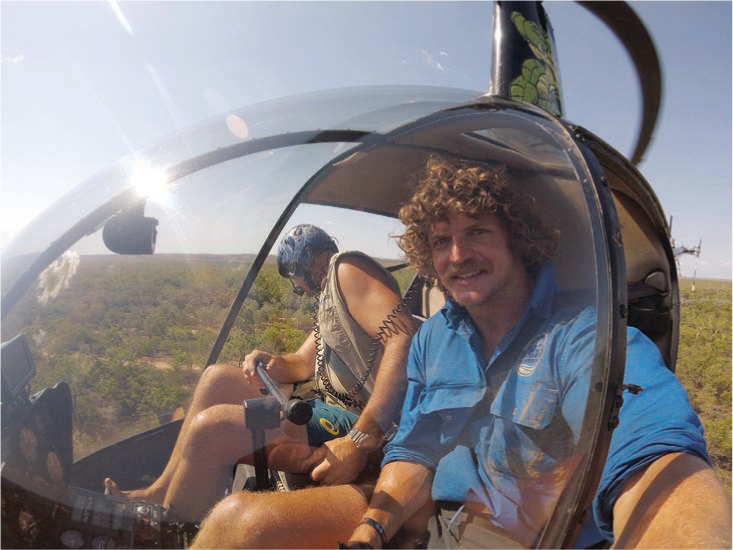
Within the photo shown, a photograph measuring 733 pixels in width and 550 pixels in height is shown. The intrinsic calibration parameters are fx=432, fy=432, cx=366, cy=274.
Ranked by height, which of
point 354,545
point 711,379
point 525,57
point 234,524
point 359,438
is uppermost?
point 525,57

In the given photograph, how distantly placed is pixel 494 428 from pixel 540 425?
101 millimetres

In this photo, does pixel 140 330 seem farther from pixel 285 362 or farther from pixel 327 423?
pixel 327 423

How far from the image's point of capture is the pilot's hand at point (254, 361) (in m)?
1.32

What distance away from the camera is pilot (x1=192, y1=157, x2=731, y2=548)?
0.96 m

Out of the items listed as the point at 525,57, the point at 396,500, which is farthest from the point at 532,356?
the point at 525,57

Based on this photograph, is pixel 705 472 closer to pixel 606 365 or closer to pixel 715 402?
pixel 606 365

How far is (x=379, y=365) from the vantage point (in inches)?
50.0

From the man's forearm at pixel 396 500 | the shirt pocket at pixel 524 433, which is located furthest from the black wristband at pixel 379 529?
the shirt pocket at pixel 524 433

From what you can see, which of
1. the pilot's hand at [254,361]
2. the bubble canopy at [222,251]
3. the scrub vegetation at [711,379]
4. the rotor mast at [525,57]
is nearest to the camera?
the bubble canopy at [222,251]

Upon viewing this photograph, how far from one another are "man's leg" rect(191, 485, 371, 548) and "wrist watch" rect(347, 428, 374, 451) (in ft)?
0.37

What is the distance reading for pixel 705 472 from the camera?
0.95m

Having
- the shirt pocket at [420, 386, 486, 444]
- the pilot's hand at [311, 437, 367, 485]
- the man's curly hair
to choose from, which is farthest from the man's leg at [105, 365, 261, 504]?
the man's curly hair

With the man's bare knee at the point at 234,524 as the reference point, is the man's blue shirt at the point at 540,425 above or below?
above

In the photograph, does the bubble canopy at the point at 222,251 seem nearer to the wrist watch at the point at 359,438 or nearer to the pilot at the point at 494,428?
the pilot at the point at 494,428
